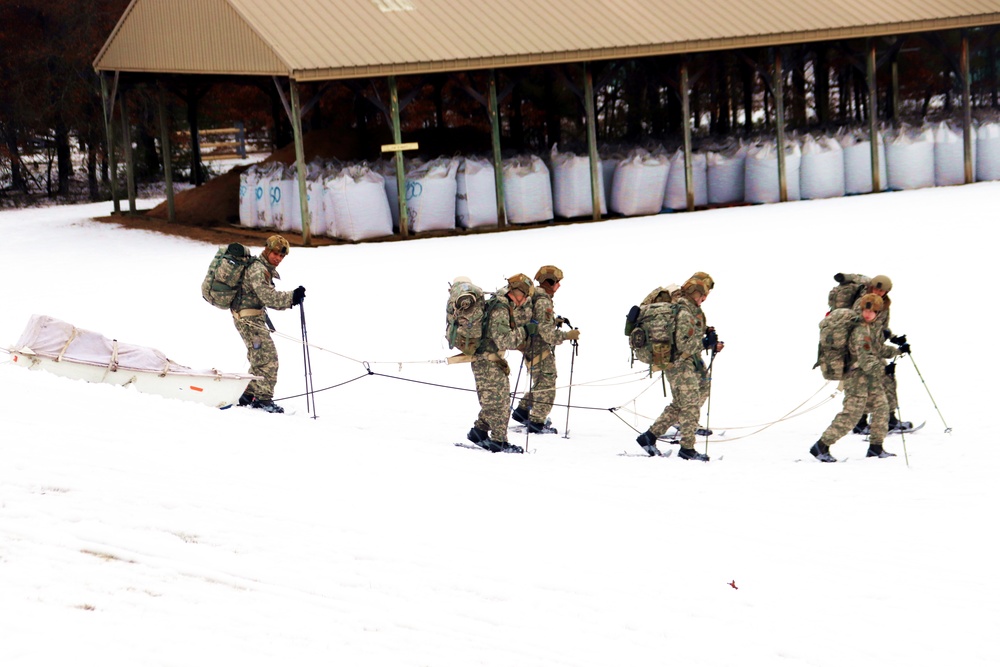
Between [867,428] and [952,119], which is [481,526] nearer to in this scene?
[867,428]

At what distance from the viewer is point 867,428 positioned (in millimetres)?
10758

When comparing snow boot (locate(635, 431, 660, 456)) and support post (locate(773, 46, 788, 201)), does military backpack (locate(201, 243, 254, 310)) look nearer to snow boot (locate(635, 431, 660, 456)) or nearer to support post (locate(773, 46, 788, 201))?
snow boot (locate(635, 431, 660, 456))

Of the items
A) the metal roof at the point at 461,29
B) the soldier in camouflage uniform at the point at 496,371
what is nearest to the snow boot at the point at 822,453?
the soldier in camouflage uniform at the point at 496,371

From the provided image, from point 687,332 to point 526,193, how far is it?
37.8 ft

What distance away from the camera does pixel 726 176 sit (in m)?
22.3

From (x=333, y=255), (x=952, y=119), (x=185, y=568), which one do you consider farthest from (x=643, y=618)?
(x=952, y=119)

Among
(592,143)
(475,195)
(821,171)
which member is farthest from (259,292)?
(821,171)

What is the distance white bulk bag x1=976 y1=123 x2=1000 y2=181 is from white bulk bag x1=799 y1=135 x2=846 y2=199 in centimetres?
255

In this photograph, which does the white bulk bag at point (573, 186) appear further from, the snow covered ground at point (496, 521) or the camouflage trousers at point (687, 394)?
the camouflage trousers at point (687, 394)

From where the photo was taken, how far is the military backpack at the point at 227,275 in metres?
10.9

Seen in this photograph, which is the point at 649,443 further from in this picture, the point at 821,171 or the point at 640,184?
the point at 821,171

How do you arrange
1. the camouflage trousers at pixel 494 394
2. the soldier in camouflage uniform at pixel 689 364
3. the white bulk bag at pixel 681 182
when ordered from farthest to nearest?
the white bulk bag at pixel 681 182
the camouflage trousers at pixel 494 394
the soldier in camouflage uniform at pixel 689 364

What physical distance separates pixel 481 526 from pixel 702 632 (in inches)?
62.3

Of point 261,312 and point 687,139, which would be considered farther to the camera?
point 687,139
